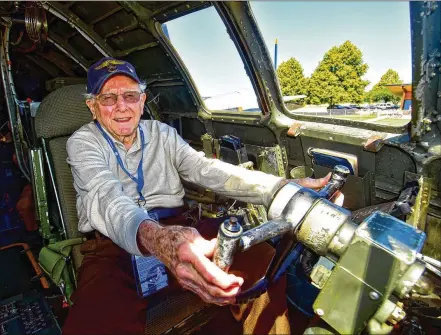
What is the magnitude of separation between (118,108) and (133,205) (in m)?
0.87

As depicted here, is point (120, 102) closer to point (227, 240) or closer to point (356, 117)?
point (227, 240)

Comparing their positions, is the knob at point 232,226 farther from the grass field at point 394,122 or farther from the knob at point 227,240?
the grass field at point 394,122

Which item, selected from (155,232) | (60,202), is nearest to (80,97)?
(60,202)

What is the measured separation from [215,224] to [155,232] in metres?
0.95

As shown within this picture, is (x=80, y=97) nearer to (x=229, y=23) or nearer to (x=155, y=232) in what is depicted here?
(x=229, y=23)

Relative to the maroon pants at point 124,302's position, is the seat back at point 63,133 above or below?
above

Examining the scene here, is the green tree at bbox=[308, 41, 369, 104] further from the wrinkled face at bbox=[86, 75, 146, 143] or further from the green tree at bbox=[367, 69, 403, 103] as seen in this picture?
the wrinkled face at bbox=[86, 75, 146, 143]

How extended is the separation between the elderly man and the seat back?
23 cm

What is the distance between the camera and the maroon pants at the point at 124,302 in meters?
1.26

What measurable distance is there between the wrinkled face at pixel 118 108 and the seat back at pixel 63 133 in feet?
1.18

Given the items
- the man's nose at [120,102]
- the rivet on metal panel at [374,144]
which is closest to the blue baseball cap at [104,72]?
the man's nose at [120,102]

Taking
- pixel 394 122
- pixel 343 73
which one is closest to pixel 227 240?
pixel 394 122

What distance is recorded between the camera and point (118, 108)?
194cm

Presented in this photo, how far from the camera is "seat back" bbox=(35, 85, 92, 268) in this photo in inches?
83.5
